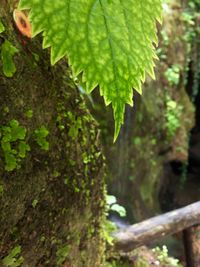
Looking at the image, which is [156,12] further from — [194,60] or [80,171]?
[194,60]

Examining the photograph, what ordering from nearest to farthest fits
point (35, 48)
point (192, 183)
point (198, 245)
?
1. point (35, 48)
2. point (198, 245)
3. point (192, 183)

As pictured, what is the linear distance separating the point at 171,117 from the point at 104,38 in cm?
512

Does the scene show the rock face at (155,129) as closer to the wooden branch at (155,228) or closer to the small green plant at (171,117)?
the small green plant at (171,117)

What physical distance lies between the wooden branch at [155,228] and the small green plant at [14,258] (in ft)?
3.65

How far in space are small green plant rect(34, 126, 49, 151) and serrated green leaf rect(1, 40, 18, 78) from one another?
187 mm

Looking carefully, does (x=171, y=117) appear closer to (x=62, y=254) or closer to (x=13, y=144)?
(x=62, y=254)

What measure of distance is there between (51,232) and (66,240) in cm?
11

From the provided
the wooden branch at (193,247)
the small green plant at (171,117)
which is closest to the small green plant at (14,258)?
the wooden branch at (193,247)

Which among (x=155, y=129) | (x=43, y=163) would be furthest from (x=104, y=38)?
(x=155, y=129)

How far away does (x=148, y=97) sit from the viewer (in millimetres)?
5164

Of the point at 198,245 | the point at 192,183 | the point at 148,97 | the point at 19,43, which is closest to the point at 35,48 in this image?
the point at 19,43

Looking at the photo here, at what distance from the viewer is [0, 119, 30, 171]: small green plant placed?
3.52ft

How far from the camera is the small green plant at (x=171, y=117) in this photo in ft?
18.3

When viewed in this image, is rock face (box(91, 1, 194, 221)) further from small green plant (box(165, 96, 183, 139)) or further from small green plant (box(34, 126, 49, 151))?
small green plant (box(34, 126, 49, 151))
